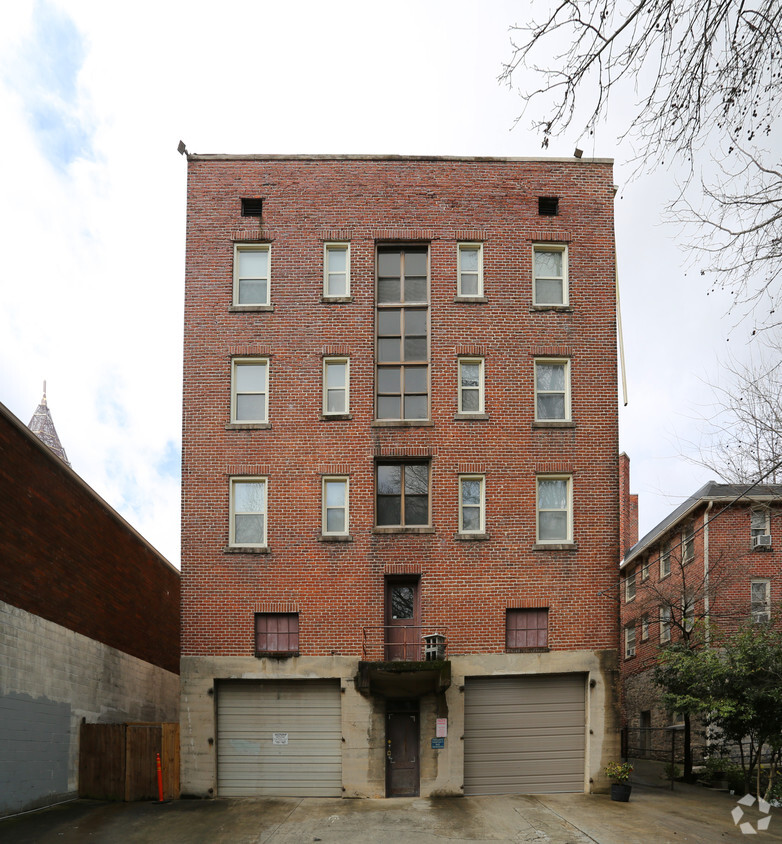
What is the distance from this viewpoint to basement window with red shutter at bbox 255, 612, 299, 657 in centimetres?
2517

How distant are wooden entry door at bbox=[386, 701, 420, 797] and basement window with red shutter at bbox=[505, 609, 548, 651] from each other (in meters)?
3.23

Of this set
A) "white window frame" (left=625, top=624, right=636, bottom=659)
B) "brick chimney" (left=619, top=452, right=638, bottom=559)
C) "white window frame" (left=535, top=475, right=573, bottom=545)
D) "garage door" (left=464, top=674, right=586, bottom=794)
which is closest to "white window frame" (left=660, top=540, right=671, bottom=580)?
"white window frame" (left=625, top=624, right=636, bottom=659)

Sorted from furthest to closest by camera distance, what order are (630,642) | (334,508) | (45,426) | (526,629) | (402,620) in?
(45,426), (630,642), (334,508), (402,620), (526,629)

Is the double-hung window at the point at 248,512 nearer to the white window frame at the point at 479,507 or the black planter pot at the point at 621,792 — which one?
the white window frame at the point at 479,507

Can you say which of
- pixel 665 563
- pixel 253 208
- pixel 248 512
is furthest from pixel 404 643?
pixel 665 563

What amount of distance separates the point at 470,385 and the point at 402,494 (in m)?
3.80

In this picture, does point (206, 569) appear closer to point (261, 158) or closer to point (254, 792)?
point (254, 792)

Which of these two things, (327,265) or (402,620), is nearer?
(402,620)

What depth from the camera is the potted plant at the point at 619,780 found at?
23.6 metres

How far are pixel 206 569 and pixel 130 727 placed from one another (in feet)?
15.1

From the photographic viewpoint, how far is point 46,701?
21844 millimetres

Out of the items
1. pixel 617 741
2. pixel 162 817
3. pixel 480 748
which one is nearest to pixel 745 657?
pixel 617 741

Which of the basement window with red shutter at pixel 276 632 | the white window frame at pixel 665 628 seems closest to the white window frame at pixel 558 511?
the basement window with red shutter at pixel 276 632

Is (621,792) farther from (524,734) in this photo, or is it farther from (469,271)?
(469,271)
